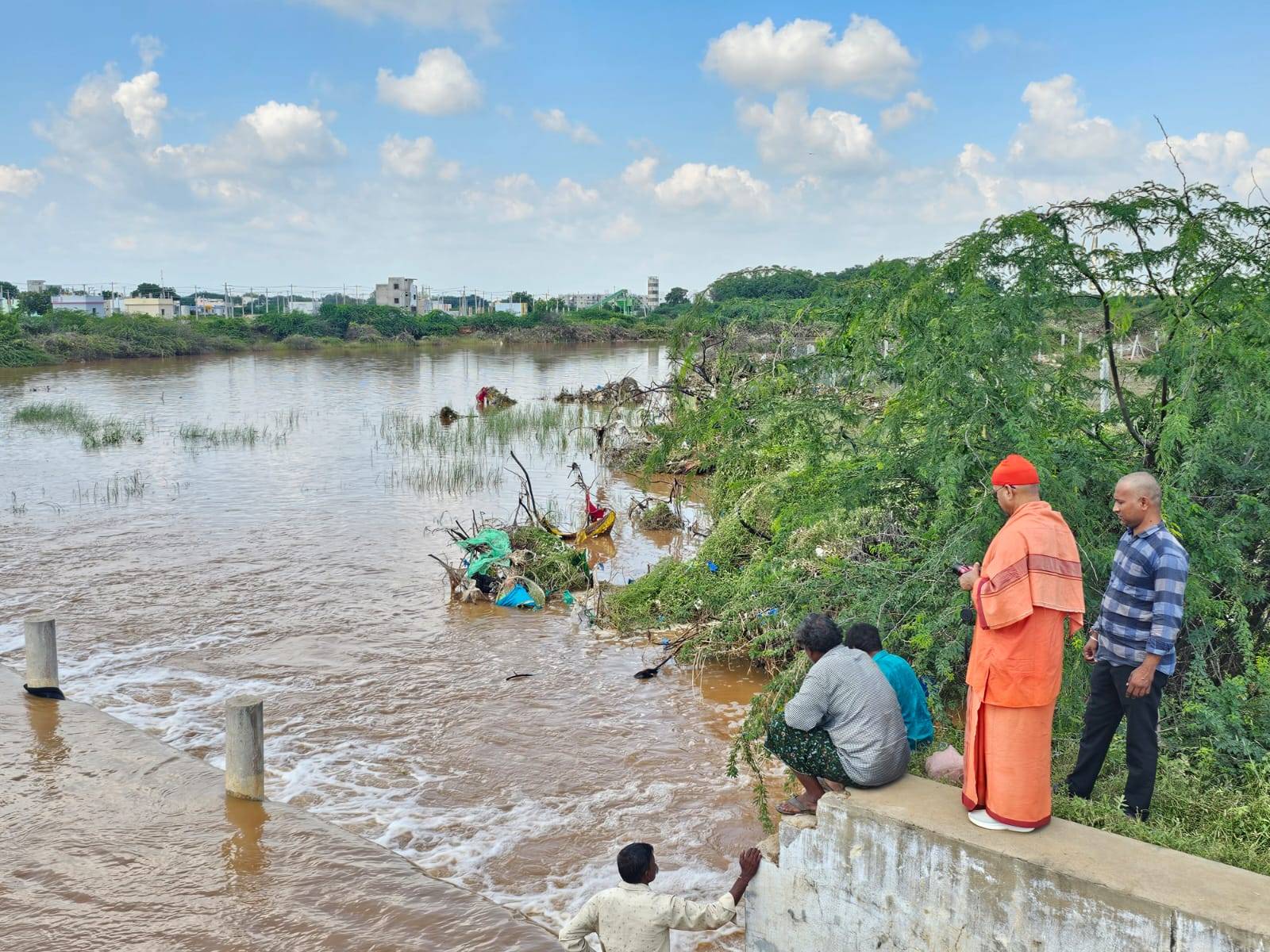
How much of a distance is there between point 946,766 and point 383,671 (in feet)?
19.6

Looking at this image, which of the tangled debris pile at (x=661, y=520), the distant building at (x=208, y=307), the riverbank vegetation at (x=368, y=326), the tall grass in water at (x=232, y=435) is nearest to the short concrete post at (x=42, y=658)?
the riverbank vegetation at (x=368, y=326)

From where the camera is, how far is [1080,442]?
5754 millimetres

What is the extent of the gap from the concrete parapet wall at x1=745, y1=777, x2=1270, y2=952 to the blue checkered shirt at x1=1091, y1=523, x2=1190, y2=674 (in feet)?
2.68

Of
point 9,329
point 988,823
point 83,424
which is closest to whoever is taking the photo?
point 988,823

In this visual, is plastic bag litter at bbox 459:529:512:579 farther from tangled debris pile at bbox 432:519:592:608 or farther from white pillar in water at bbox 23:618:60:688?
white pillar in water at bbox 23:618:60:688

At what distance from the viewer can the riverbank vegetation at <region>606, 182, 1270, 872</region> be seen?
16.0 feet

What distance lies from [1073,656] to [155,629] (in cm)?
901

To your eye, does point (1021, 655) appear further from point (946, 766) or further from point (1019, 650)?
point (946, 766)

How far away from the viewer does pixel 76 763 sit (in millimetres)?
7270

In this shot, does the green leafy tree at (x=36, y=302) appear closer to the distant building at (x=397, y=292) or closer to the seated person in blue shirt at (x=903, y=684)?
the distant building at (x=397, y=292)

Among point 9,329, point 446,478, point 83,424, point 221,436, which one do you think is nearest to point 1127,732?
point 446,478

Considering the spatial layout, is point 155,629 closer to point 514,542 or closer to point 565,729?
point 514,542

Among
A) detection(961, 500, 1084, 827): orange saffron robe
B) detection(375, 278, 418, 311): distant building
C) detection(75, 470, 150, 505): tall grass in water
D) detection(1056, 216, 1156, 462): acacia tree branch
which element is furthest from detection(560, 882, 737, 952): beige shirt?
detection(375, 278, 418, 311): distant building

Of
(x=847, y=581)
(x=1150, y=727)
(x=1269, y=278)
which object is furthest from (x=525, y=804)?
(x=1269, y=278)
